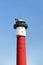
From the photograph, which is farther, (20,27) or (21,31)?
(20,27)

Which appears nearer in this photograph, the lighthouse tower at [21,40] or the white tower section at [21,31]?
the lighthouse tower at [21,40]

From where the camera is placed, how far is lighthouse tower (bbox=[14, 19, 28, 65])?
21172mm

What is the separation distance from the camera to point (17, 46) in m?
21.5

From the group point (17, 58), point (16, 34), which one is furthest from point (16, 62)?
point (16, 34)

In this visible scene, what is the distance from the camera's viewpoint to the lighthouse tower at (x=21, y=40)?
21.2 m

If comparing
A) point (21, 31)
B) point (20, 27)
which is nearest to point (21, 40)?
point (21, 31)

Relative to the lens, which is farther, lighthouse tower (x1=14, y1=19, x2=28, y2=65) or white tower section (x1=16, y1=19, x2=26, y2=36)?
white tower section (x1=16, y1=19, x2=26, y2=36)

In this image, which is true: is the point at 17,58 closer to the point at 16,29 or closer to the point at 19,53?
the point at 19,53

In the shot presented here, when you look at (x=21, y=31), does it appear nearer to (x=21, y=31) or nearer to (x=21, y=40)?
(x=21, y=31)

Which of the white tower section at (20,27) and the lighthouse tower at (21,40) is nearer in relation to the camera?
the lighthouse tower at (21,40)

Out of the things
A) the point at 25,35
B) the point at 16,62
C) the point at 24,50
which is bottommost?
the point at 16,62

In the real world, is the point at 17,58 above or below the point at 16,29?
below

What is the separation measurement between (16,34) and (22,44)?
4.90 feet

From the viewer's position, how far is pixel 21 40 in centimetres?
2158
